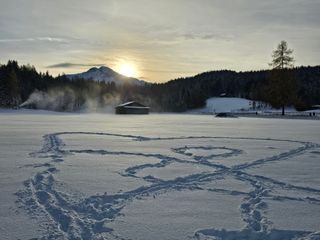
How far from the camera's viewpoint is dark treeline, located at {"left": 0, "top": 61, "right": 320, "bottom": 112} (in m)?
113

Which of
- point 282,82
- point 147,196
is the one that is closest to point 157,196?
point 147,196

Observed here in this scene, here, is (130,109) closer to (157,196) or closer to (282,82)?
(282,82)

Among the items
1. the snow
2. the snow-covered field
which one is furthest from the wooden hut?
the snow-covered field

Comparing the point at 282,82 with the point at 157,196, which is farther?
the point at 282,82

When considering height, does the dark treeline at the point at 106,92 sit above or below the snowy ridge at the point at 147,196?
above

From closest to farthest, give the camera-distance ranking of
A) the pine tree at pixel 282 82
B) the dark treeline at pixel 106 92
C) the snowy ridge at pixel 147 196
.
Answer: the snowy ridge at pixel 147 196 < the pine tree at pixel 282 82 < the dark treeline at pixel 106 92

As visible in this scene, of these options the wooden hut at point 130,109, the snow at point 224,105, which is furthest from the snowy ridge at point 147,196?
the snow at point 224,105

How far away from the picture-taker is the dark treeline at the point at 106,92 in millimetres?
113300

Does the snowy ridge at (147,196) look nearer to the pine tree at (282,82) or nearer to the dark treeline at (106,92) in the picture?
the pine tree at (282,82)

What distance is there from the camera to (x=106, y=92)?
6019 inches

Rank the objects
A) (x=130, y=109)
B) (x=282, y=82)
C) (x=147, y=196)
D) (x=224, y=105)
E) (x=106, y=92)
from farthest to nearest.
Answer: (x=106, y=92), (x=224, y=105), (x=130, y=109), (x=282, y=82), (x=147, y=196)

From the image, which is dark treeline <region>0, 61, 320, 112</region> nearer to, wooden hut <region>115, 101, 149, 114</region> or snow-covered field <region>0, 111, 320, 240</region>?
wooden hut <region>115, 101, 149, 114</region>

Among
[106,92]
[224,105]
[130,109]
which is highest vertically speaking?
[106,92]

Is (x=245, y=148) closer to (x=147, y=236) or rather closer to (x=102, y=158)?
(x=102, y=158)
